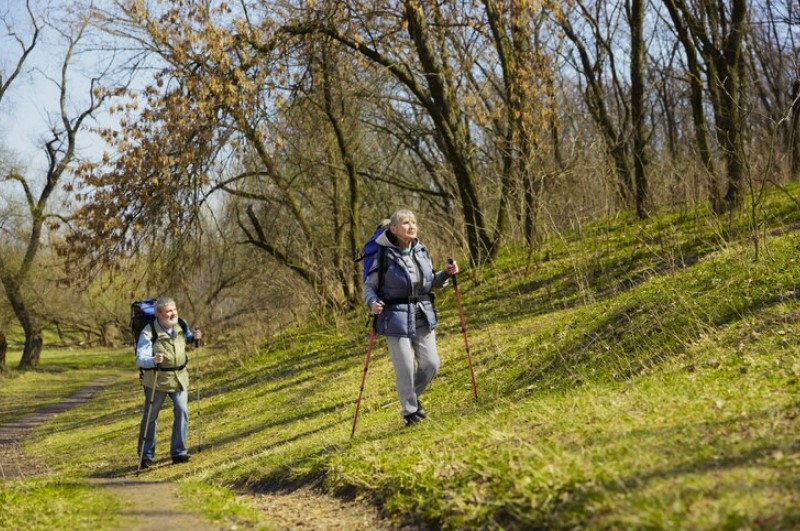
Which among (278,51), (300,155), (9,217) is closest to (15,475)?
(278,51)

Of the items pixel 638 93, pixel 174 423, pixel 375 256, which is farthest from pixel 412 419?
pixel 638 93

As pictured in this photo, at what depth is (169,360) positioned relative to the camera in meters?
11.0

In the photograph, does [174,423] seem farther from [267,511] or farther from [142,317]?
[267,511]

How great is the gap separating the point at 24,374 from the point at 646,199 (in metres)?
27.4

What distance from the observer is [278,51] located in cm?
1781

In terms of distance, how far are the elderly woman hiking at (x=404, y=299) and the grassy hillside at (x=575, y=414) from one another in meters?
0.52

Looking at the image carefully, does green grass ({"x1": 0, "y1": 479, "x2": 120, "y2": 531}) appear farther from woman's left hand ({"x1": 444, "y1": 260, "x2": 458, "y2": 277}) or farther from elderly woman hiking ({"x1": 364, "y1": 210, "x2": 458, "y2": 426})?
woman's left hand ({"x1": 444, "y1": 260, "x2": 458, "y2": 277})

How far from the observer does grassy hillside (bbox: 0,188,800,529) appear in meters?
4.66

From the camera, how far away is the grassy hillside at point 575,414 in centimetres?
466

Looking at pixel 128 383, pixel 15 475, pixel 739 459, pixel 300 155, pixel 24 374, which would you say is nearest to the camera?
pixel 739 459

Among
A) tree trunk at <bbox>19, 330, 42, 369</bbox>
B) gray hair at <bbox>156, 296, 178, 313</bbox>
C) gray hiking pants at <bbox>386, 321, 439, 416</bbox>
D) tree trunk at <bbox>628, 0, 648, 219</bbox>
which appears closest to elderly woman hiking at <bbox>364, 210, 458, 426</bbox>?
gray hiking pants at <bbox>386, 321, 439, 416</bbox>

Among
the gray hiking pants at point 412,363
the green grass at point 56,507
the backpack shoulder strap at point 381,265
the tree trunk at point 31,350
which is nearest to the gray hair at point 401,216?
the backpack shoulder strap at point 381,265

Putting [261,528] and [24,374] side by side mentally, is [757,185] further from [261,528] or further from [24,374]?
[24,374]

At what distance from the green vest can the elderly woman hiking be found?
363 cm
